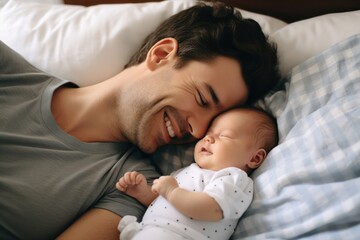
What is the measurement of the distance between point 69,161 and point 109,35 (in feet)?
1.61

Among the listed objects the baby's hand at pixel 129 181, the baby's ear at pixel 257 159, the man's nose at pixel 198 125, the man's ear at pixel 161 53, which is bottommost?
the baby's hand at pixel 129 181

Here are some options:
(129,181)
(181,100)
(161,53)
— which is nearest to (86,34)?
(161,53)

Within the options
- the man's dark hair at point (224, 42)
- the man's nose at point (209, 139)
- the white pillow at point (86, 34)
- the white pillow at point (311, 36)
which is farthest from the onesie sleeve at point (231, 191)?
the white pillow at point (86, 34)

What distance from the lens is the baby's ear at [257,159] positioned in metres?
1.07

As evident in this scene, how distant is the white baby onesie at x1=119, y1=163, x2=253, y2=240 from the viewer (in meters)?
0.94

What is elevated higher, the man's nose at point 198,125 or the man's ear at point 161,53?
the man's ear at point 161,53

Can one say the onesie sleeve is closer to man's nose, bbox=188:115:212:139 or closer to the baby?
the baby

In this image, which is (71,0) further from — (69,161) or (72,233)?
(72,233)

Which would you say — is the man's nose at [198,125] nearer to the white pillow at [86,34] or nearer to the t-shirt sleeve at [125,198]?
the t-shirt sleeve at [125,198]

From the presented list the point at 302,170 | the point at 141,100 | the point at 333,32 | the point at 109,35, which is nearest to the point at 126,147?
the point at 141,100

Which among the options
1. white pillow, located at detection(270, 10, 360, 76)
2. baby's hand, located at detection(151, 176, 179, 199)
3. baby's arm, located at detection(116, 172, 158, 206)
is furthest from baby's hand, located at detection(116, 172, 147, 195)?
white pillow, located at detection(270, 10, 360, 76)

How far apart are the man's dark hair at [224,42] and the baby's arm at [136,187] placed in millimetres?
360

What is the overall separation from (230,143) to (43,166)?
0.51 m

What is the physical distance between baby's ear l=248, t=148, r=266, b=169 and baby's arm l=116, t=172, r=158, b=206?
0.30m
